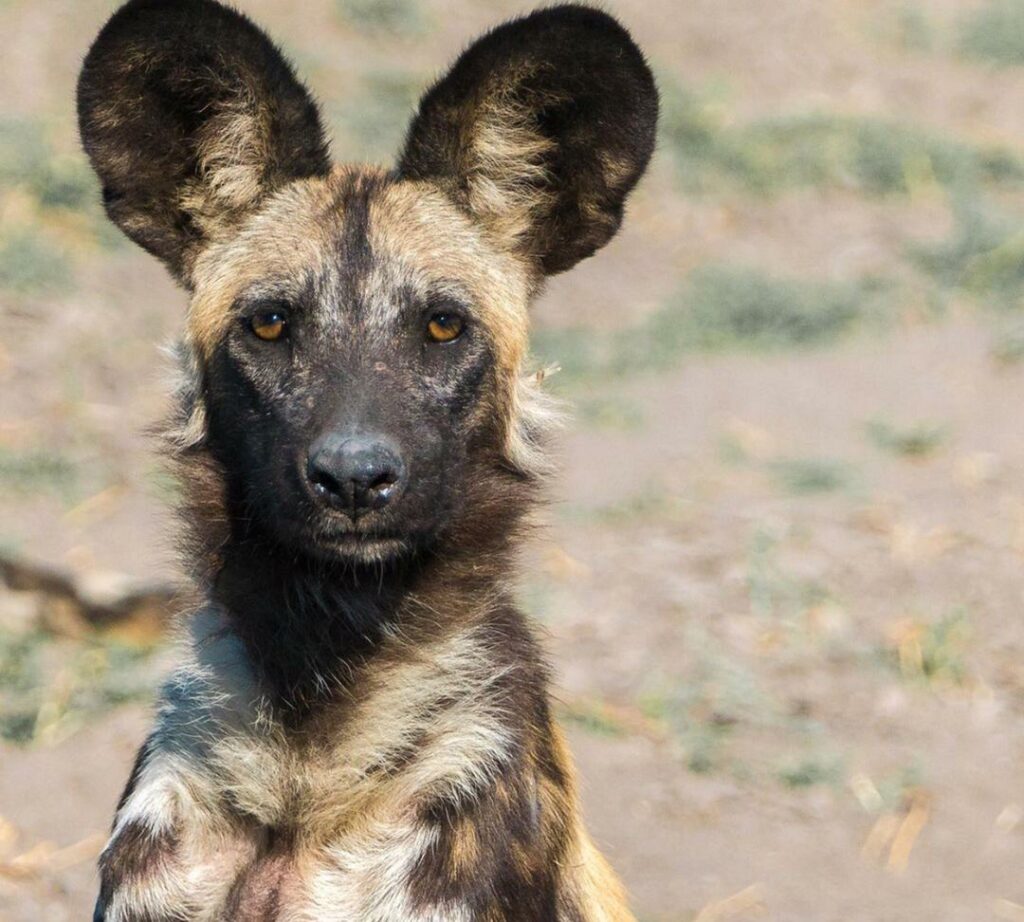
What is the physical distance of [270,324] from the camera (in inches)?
156

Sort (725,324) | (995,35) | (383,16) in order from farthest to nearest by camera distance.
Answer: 1. (995,35)
2. (383,16)
3. (725,324)

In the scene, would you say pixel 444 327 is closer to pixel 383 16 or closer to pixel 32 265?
pixel 32 265

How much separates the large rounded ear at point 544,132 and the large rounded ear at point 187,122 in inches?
13.3

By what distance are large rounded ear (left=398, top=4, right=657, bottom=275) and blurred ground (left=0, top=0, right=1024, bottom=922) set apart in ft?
5.73

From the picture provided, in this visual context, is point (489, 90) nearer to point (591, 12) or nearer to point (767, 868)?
point (591, 12)

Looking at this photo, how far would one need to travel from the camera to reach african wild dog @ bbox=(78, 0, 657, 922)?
3.68 m

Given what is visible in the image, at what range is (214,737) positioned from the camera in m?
3.81

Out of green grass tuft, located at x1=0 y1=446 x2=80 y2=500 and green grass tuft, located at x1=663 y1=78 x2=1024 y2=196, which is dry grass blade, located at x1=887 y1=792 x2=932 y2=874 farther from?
green grass tuft, located at x1=663 y1=78 x2=1024 y2=196

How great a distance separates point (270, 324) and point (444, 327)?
0.41 meters

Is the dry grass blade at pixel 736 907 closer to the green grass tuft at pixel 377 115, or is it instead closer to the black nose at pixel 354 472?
the black nose at pixel 354 472

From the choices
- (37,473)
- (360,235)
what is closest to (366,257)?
(360,235)

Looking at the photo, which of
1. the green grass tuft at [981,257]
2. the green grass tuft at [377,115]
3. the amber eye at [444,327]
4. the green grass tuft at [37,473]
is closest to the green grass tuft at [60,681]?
the green grass tuft at [37,473]

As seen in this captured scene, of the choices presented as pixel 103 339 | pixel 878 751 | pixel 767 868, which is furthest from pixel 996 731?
pixel 103 339

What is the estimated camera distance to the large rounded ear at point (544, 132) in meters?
3.99
